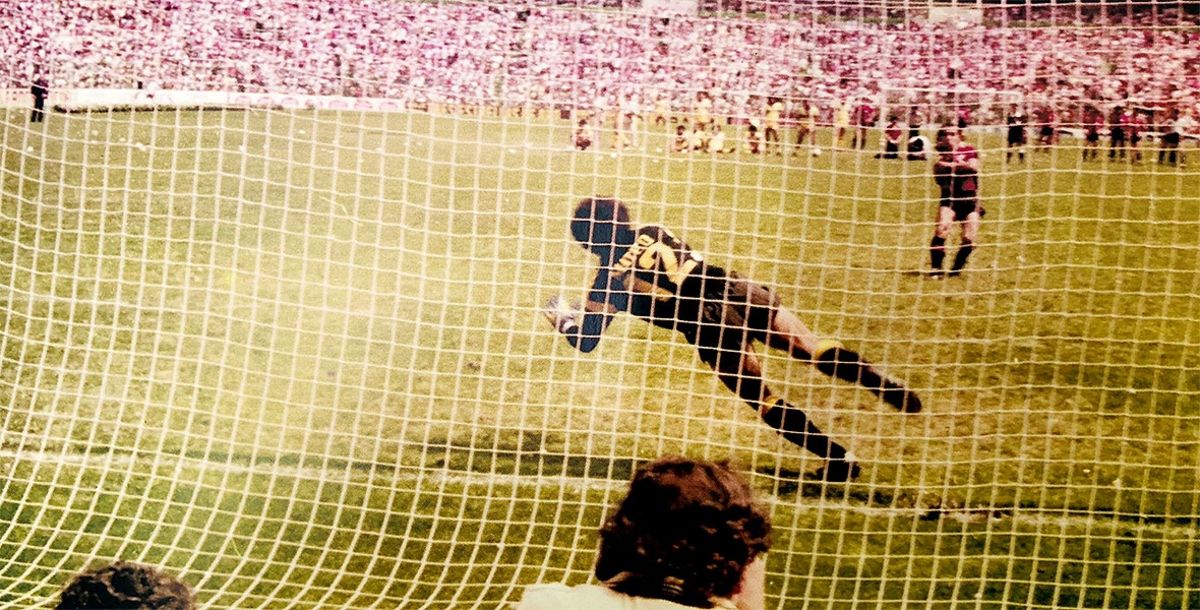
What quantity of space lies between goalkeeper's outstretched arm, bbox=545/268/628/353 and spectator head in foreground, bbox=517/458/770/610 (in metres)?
2.88

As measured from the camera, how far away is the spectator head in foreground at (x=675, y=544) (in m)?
2.00

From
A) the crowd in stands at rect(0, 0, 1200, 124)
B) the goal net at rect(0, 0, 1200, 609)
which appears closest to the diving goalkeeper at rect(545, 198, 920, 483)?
the goal net at rect(0, 0, 1200, 609)

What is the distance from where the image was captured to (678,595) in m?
2.02

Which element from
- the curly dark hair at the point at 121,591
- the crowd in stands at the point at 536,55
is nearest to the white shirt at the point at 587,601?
the curly dark hair at the point at 121,591

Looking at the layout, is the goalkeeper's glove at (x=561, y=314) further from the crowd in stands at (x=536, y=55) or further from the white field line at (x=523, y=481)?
the crowd in stands at (x=536, y=55)

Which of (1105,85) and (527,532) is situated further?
(1105,85)

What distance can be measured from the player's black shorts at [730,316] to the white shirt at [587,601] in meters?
3.39

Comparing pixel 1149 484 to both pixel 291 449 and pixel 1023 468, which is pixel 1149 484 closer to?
pixel 1023 468

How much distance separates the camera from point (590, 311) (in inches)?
201

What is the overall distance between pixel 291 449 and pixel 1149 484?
476 cm

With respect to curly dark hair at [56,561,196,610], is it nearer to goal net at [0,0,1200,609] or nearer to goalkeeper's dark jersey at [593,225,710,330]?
goal net at [0,0,1200,609]

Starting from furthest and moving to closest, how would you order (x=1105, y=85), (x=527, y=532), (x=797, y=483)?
1. (x=1105, y=85)
2. (x=797, y=483)
3. (x=527, y=532)

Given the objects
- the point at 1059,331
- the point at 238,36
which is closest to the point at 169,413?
the point at 1059,331

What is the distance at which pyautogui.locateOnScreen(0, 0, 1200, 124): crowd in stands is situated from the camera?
14.0m
